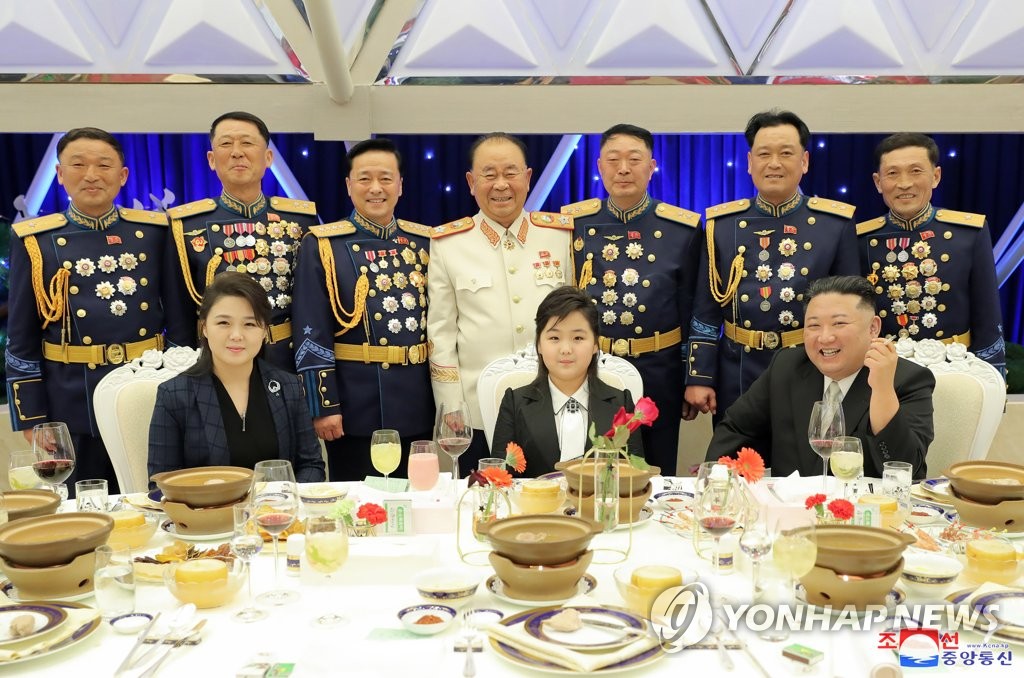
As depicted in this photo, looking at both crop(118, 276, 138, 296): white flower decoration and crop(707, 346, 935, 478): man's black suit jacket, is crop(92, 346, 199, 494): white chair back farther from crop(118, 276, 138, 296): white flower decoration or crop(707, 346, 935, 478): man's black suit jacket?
crop(707, 346, 935, 478): man's black suit jacket

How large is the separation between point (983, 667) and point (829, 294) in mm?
1539

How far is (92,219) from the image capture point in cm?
363

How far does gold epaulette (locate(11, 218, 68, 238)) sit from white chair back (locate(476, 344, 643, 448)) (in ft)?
5.82

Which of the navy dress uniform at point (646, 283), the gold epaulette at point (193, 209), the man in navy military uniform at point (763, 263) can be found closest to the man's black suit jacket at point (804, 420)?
the man in navy military uniform at point (763, 263)

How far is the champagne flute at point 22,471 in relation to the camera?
7.43 feet

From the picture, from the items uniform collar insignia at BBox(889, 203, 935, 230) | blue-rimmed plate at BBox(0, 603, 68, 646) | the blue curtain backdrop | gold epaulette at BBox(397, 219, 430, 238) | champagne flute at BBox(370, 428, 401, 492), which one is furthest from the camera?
the blue curtain backdrop

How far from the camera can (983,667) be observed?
1.42 metres

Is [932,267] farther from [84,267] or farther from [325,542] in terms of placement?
[84,267]

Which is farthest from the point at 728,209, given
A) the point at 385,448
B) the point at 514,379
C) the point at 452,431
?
the point at 385,448

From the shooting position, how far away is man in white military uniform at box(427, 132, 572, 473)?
3.69m

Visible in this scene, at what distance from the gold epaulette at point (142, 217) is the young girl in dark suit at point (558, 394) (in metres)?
1.70

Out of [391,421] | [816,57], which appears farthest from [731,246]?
[816,57]

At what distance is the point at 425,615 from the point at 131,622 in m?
0.48

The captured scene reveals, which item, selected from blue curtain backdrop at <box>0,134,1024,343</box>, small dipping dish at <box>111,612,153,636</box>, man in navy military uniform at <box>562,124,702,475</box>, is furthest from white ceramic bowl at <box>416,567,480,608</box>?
blue curtain backdrop at <box>0,134,1024,343</box>
